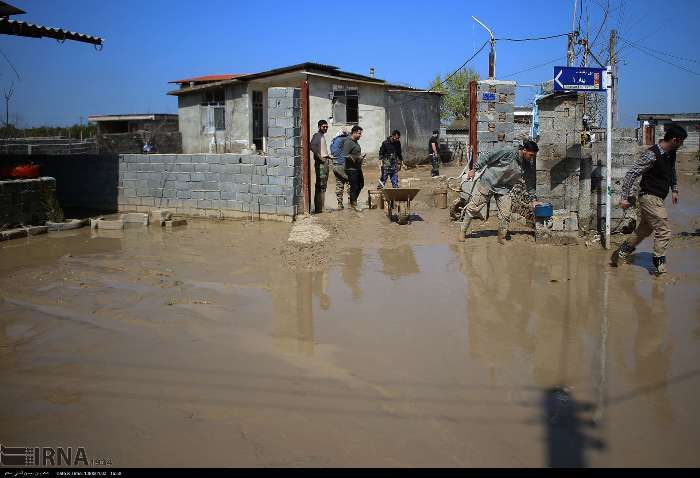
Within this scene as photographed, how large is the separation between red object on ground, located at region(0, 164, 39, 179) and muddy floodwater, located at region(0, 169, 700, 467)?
3385mm

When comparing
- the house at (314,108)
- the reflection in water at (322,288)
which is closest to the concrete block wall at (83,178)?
the reflection in water at (322,288)

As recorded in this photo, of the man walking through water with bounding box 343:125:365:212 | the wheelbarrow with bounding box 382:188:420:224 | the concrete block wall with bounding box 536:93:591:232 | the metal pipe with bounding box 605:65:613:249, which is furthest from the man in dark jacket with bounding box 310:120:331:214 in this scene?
the metal pipe with bounding box 605:65:613:249

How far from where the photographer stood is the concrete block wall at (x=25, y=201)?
34.1 feet

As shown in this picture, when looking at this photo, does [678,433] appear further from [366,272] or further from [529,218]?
[529,218]

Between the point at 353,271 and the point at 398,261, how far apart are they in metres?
0.79

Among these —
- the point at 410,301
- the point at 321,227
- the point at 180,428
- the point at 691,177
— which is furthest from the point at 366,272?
the point at 691,177

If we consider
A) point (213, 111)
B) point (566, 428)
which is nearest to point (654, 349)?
point (566, 428)

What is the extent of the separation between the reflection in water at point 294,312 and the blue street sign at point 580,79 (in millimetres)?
4079

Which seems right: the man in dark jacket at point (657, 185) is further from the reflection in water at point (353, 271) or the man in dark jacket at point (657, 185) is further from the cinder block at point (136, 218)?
the cinder block at point (136, 218)

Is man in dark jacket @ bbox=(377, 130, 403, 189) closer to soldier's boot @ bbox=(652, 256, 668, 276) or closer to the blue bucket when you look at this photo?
the blue bucket

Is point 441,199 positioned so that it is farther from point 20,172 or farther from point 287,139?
point 20,172

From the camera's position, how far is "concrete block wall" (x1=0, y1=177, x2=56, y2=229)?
10.4 metres

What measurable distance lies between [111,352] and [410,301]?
Answer: 2.85m

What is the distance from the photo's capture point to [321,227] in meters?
9.80
